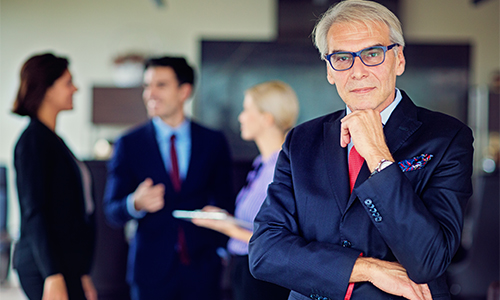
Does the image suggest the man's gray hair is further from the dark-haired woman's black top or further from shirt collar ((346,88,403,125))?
the dark-haired woman's black top

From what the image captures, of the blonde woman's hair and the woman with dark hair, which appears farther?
the blonde woman's hair

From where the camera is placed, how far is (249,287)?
2186 millimetres

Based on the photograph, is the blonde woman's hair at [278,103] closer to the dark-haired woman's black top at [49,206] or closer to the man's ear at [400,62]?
the dark-haired woman's black top at [49,206]

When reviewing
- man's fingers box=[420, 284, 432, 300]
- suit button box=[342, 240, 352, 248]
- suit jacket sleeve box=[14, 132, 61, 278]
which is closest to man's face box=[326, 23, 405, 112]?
suit button box=[342, 240, 352, 248]

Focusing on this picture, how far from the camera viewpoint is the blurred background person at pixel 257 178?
86.8 inches

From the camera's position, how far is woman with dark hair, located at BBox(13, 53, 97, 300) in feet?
6.48

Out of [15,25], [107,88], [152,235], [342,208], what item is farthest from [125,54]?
[342,208]

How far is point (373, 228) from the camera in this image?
4.11ft

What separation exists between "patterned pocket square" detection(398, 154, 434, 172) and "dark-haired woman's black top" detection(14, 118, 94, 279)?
1405 millimetres

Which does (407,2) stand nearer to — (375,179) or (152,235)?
(152,235)

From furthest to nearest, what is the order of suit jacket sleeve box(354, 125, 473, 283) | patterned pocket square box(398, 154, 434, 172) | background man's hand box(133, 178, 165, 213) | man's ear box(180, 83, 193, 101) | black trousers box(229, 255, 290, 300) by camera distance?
man's ear box(180, 83, 193, 101)
background man's hand box(133, 178, 165, 213)
black trousers box(229, 255, 290, 300)
patterned pocket square box(398, 154, 434, 172)
suit jacket sleeve box(354, 125, 473, 283)

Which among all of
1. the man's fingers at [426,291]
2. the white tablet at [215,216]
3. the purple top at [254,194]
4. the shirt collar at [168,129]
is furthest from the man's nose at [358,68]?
the shirt collar at [168,129]

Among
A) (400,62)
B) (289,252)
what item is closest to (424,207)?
(289,252)

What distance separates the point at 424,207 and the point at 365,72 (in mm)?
381
